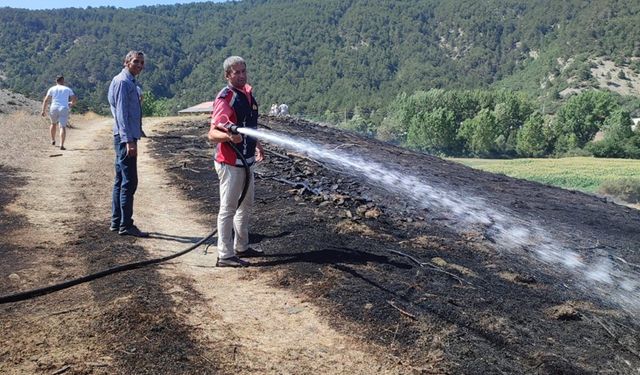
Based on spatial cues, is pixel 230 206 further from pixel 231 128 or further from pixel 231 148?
pixel 231 128

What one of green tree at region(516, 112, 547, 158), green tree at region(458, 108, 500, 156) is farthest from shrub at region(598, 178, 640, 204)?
green tree at region(458, 108, 500, 156)

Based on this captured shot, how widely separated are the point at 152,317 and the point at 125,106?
3025 mm

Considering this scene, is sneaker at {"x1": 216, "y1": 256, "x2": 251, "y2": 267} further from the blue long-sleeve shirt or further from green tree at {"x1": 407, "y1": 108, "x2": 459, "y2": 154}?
green tree at {"x1": 407, "y1": 108, "x2": 459, "y2": 154}

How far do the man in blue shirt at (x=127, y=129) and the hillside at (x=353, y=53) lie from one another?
113880 millimetres

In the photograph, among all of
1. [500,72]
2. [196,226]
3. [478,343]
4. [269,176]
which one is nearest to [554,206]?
[269,176]

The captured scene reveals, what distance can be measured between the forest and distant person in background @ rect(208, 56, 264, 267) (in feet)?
201

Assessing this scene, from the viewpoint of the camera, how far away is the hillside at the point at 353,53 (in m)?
127

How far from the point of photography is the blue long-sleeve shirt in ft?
21.4

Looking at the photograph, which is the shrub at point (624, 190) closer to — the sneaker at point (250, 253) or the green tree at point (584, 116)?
the sneaker at point (250, 253)

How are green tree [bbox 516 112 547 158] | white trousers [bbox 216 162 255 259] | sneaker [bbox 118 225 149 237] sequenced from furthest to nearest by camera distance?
green tree [bbox 516 112 547 158], sneaker [bbox 118 225 149 237], white trousers [bbox 216 162 255 259]

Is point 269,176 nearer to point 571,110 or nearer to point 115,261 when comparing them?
point 115,261

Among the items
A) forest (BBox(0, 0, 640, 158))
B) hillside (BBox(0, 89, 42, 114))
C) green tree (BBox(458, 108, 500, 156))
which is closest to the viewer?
hillside (BBox(0, 89, 42, 114))


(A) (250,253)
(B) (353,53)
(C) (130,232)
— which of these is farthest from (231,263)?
(B) (353,53)

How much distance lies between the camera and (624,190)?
2433 cm
